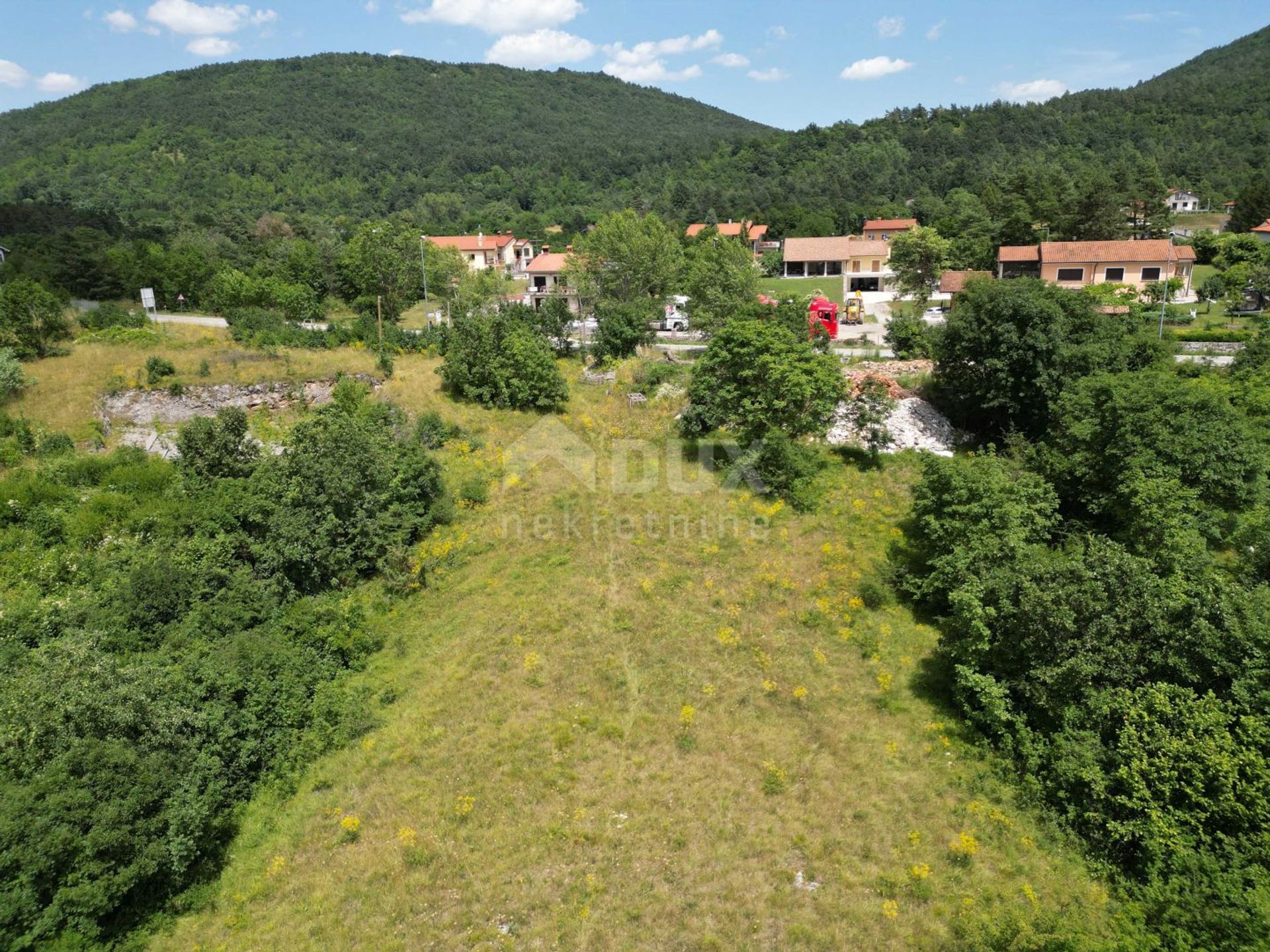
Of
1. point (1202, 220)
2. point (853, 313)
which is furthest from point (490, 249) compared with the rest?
point (1202, 220)

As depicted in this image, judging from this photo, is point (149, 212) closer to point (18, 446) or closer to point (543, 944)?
point (18, 446)

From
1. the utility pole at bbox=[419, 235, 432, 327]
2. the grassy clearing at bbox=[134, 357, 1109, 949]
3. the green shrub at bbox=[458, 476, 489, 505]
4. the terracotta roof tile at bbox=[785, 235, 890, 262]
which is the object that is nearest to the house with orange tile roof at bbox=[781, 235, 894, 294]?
the terracotta roof tile at bbox=[785, 235, 890, 262]

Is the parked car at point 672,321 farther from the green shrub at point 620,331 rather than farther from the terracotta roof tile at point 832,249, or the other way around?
the terracotta roof tile at point 832,249

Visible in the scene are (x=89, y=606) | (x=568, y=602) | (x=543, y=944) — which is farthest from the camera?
(x=568, y=602)

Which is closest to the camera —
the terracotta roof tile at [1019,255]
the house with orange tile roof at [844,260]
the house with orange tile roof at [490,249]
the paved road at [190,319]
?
the paved road at [190,319]

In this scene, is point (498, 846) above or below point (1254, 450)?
below

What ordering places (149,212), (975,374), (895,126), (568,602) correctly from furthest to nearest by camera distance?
1. (895,126)
2. (149,212)
3. (975,374)
4. (568,602)

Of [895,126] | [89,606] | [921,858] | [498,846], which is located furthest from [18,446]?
[895,126]

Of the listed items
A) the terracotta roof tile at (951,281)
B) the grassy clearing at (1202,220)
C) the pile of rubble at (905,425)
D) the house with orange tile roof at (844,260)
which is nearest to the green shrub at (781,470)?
the pile of rubble at (905,425)
